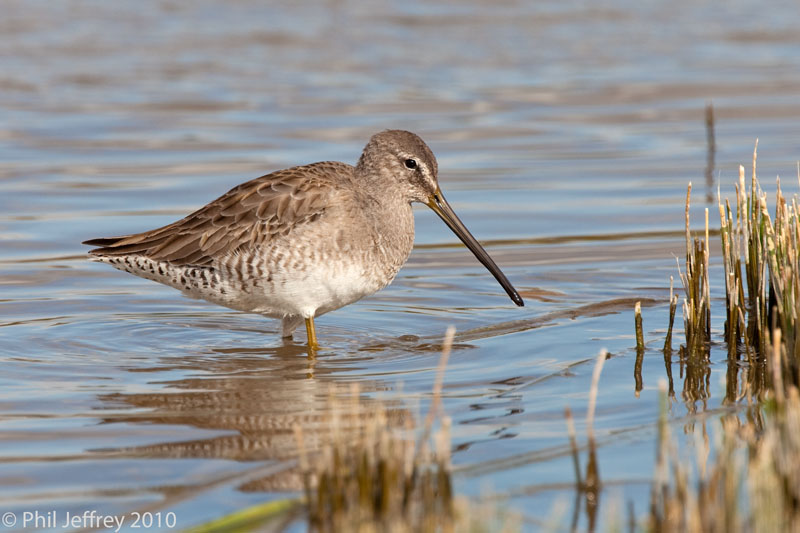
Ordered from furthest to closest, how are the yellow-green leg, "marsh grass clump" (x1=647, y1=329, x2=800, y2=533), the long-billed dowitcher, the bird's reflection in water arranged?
the yellow-green leg < the long-billed dowitcher < the bird's reflection in water < "marsh grass clump" (x1=647, y1=329, x2=800, y2=533)

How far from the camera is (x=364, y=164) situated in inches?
259

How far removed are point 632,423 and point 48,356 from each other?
2.80 metres

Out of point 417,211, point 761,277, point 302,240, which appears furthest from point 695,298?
point 417,211

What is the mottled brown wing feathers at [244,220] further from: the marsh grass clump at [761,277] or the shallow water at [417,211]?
the marsh grass clump at [761,277]

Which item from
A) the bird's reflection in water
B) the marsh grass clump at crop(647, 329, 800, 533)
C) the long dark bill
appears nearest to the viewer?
the marsh grass clump at crop(647, 329, 800, 533)

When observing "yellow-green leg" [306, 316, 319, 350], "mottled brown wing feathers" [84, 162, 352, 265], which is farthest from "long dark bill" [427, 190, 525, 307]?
"yellow-green leg" [306, 316, 319, 350]

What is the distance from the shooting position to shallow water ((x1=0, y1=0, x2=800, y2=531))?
4535mm

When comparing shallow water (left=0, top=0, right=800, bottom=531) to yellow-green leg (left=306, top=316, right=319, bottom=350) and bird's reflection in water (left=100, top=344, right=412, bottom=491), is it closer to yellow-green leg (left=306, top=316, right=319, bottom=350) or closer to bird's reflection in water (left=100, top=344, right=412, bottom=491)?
bird's reflection in water (left=100, top=344, right=412, bottom=491)

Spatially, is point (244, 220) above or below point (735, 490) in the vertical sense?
above
